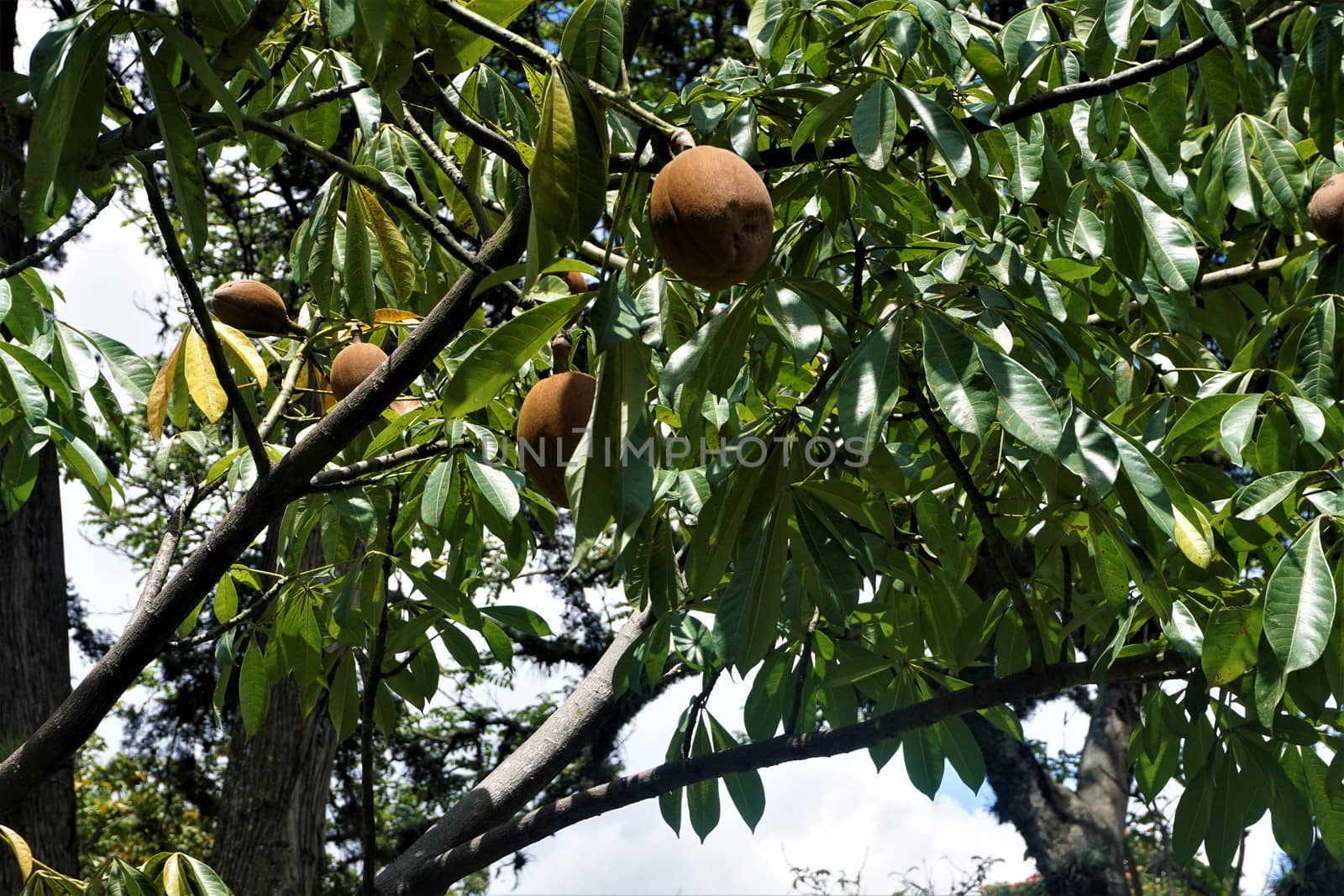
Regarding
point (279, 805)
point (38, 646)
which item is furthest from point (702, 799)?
point (279, 805)

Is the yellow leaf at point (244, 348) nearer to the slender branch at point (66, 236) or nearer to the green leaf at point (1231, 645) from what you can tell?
the slender branch at point (66, 236)

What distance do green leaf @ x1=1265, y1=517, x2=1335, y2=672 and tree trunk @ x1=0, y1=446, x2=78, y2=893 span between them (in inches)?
89.7

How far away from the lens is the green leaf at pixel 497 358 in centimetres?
86

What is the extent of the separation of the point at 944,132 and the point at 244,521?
85 centimetres

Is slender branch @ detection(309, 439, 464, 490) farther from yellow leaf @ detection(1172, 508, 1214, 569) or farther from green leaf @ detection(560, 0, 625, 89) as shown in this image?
yellow leaf @ detection(1172, 508, 1214, 569)

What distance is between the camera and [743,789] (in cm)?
194

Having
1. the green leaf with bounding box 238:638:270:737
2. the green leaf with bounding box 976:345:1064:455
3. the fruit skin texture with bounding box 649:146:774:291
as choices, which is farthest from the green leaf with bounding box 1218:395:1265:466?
the green leaf with bounding box 238:638:270:737

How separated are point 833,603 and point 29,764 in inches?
40.6

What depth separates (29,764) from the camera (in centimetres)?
147

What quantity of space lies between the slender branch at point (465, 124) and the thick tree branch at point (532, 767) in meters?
1.03

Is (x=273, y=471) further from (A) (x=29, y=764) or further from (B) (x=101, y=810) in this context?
(B) (x=101, y=810)

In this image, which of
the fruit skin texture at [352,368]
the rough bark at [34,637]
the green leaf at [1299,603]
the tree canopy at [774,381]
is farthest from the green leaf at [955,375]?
the rough bark at [34,637]

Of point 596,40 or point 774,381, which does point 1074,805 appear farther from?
point 596,40

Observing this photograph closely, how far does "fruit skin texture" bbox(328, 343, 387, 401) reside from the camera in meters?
1.53
